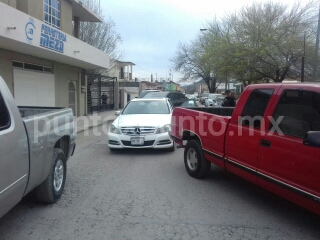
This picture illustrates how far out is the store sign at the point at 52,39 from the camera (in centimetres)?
1170

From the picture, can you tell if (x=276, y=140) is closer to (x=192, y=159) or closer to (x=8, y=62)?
(x=192, y=159)

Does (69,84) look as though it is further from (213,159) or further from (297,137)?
(297,137)

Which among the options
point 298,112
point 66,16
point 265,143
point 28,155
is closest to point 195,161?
point 265,143

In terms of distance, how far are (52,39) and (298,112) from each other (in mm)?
11032

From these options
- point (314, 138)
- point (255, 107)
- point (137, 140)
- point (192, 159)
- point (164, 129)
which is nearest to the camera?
point (314, 138)

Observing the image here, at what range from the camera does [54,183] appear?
435 centimetres

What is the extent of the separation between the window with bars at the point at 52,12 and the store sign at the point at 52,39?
217 centimetres

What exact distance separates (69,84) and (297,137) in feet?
54.1

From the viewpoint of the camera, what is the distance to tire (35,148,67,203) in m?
4.15

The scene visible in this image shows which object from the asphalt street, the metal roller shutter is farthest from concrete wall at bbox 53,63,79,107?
the asphalt street

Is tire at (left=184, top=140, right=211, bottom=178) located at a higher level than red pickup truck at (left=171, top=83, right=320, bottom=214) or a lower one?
lower

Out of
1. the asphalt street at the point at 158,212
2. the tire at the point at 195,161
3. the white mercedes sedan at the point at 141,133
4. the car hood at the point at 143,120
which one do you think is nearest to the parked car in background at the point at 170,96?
the car hood at the point at 143,120

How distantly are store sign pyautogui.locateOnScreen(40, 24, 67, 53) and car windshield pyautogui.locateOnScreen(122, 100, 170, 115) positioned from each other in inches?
186

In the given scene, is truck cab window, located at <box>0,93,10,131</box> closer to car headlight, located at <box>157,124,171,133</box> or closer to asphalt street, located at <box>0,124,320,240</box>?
asphalt street, located at <box>0,124,320,240</box>
